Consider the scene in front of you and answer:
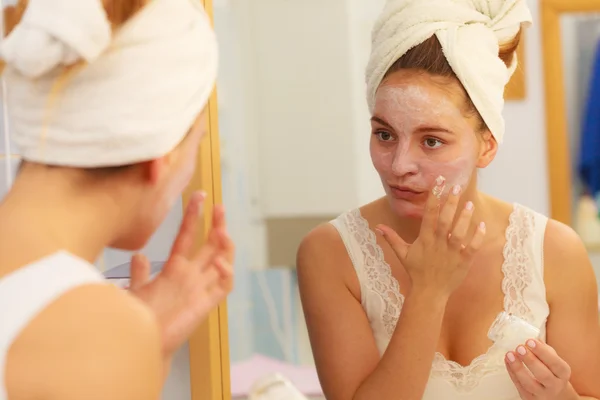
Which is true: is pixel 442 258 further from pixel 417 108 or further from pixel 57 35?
pixel 57 35

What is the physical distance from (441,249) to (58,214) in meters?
0.47

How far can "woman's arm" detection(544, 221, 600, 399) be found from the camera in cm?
96

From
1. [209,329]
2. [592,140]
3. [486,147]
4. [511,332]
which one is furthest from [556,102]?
[209,329]

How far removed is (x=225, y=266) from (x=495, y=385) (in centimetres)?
48

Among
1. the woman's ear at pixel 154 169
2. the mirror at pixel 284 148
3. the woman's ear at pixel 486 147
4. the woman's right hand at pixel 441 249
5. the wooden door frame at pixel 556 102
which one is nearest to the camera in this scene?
the woman's ear at pixel 154 169

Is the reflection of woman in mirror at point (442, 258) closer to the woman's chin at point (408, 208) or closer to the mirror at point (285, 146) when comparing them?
the woman's chin at point (408, 208)

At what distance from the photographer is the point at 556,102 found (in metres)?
1.38

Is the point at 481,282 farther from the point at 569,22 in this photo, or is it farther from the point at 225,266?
the point at 569,22

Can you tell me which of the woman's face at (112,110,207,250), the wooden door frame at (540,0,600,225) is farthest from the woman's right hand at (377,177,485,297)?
the wooden door frame at (540,0,600,225)

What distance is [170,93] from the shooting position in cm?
49

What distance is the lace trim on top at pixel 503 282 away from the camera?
93cm

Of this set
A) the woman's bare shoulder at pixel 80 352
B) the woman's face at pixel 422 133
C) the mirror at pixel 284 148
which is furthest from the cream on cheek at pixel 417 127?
the woman's bare shoulder at pixel 80 352

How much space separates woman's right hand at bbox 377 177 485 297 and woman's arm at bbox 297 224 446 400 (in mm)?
19

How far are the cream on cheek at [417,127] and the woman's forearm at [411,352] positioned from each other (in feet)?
0.49
